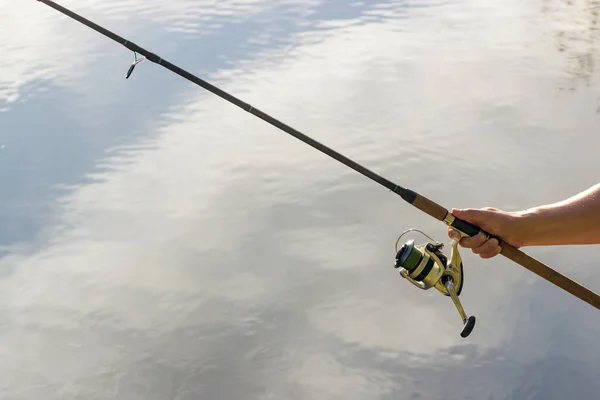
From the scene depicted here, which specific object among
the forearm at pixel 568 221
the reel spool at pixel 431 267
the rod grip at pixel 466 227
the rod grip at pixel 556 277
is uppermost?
the forearm at pixel 568 221

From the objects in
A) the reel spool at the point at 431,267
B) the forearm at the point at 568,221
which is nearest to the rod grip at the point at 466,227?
the forearm at the point at 568,221

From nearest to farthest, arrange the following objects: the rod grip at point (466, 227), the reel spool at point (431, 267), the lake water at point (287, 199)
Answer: the rod grip at point (466, 227)
the reel spool at point (431, 267)
the lake water at point (287, 199)

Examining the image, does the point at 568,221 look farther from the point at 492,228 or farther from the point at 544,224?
the point at 492,228

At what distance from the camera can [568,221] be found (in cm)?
205

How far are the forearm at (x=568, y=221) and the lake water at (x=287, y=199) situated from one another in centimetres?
144

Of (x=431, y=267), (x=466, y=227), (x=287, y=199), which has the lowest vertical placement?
(x=287, y=199)

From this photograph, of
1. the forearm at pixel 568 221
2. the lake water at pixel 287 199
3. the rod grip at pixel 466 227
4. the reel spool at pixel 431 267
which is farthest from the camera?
the lake water at pixel 287 199

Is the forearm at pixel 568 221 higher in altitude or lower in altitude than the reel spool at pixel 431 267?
higher

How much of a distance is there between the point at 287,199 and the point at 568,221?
2.83 metres

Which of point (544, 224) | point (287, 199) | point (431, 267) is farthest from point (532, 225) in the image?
point (287, 199)

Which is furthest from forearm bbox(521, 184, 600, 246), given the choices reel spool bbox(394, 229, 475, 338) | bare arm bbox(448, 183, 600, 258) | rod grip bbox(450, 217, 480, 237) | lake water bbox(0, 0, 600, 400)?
lake water bbox(0, 0, 600, 400)

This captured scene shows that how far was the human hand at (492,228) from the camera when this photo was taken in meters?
2.12

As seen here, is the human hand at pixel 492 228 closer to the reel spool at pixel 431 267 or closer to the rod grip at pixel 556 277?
the rod grip at pixel 556 277

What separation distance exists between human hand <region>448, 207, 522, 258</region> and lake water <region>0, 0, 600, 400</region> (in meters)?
1.40
